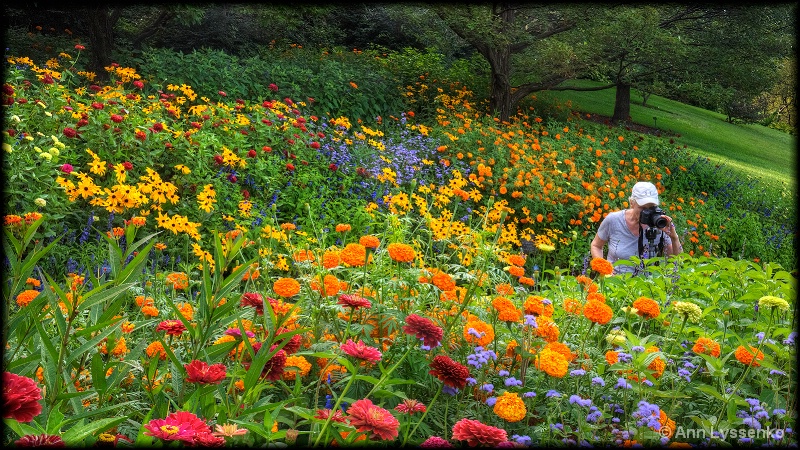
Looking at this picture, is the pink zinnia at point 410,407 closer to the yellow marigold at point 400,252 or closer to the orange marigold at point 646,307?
the yellow marigold at point 400,252

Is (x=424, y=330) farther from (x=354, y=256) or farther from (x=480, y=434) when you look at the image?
(x=354, y=256)

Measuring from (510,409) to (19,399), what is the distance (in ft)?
3.25

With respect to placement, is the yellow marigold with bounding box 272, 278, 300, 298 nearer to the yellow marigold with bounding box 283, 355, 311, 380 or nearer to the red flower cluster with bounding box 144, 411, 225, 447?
the yellow marigold with bounding box 283, 355, 311, 380

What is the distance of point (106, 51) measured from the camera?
7867 millimetres

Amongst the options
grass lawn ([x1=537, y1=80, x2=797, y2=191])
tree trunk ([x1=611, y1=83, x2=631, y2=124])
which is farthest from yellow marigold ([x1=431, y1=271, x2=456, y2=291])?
tree trunk ([x1=611, y1=83, x2=631, y2=124])

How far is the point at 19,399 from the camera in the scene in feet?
3.19

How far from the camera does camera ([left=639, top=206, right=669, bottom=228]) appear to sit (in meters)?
3.96

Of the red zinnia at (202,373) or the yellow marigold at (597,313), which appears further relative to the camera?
the yellow marigold at (597,313)

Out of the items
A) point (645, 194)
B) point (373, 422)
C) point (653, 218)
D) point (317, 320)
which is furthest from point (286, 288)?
point (645, 194)

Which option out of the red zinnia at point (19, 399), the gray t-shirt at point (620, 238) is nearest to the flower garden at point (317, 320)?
the red zinnia at point (19, 399)

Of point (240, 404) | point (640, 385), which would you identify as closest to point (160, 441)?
point (240, 404)

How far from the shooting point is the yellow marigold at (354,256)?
1.92 metres

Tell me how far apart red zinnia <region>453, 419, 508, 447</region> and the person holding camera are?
269cm

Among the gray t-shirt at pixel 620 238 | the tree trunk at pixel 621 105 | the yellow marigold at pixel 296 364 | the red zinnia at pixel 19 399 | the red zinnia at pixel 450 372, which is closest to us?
the red zinnia at pixel 19 399
